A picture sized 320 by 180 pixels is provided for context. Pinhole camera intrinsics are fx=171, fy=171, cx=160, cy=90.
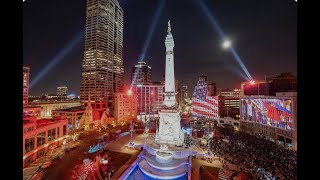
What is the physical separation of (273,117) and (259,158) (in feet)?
47.7

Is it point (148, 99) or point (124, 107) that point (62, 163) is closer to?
point (124, 107)

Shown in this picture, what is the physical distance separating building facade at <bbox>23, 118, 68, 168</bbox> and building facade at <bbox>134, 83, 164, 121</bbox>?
139 feet

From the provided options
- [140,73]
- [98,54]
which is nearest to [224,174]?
[98,54]

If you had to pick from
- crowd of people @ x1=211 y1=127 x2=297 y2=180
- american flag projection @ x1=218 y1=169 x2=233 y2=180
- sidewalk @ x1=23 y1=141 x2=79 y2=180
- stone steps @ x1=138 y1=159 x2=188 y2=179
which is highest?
crowd of people @ x1=211 y1=127 x2=297 y2=180

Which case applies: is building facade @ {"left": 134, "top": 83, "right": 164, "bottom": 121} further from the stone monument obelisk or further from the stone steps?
the stone steps

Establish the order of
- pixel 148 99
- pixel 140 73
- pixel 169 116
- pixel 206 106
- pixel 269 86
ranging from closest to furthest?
pixel 169 116 → pixel 269 86 → pixel 206 106 → pixel 148 99 → pixel 140 73

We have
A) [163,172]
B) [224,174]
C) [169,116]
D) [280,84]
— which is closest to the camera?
[224,174]

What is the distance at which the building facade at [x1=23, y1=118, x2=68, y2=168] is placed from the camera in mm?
22297

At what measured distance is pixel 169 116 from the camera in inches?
1137

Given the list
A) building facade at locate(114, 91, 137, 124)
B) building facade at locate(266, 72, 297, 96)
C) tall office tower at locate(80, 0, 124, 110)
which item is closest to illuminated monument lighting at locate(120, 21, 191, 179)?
building facade at locate(114, 91, 137, 124)

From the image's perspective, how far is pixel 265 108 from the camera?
36.3 metres
